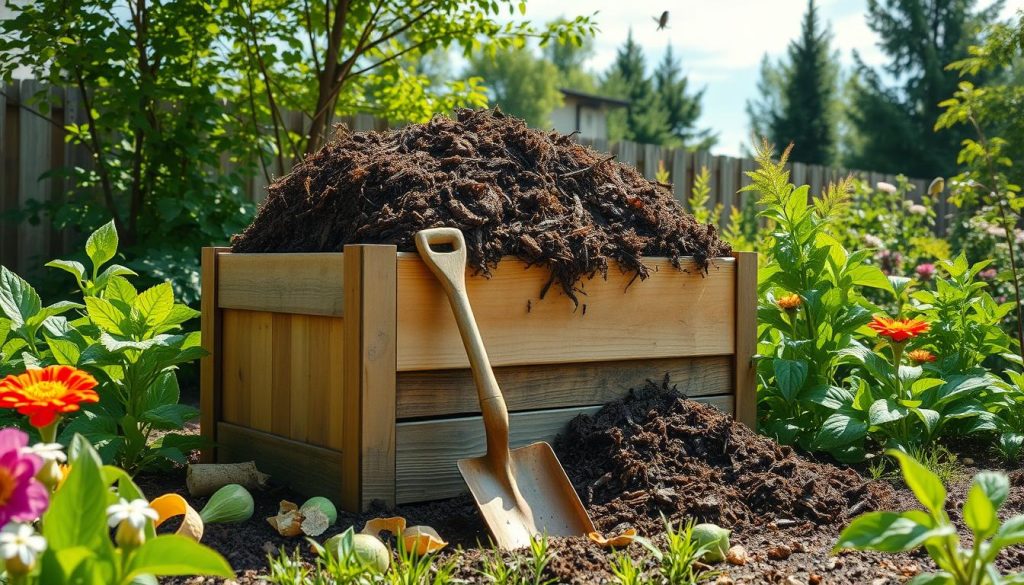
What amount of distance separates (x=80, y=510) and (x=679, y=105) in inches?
1550

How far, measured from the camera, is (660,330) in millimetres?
2766

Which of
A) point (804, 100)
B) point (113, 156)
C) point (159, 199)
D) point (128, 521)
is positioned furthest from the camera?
point (804, 100)

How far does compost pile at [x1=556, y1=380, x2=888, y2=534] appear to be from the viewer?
7.32ft

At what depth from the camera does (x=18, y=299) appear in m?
2.63

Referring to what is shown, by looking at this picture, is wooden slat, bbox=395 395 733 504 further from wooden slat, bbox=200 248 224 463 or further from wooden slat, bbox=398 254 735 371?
wooden slat, bbox=200 248 224 463

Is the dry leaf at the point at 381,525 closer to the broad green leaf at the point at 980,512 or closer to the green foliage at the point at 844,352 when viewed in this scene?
the broad green leaf at the point at 980,512

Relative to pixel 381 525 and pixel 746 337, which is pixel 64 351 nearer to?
pixel 381 525

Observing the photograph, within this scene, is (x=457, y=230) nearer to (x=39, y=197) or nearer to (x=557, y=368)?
(x=557, y=368)

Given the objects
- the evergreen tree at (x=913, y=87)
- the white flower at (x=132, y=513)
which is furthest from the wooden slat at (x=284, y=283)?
the evergreen tree at (x=913, y=87)

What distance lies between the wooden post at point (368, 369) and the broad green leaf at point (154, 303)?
59cm

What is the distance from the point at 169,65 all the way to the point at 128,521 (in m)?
4.23

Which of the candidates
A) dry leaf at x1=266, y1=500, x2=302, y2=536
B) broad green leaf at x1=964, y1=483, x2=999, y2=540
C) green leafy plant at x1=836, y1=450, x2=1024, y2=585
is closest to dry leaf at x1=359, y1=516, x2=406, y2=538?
dry leaf at x1=266, y1=500, x2=302, y2=536

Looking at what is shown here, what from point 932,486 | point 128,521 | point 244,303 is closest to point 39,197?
point 244,303

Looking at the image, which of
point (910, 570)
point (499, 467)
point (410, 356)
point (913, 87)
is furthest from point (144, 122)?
point (913, 87)
